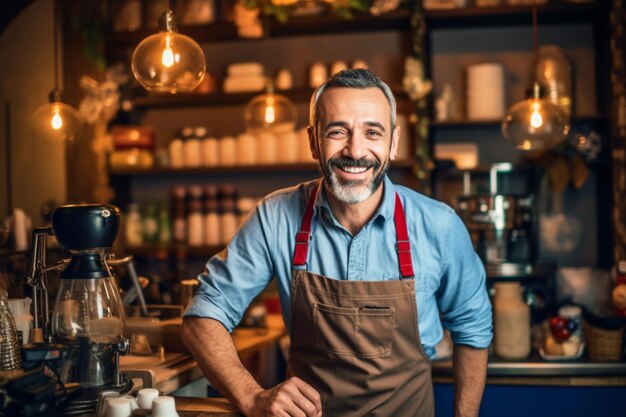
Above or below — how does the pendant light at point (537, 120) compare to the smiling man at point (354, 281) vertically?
above

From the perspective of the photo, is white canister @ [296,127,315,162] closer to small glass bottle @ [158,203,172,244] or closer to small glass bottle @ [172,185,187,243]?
small glass bottle @ [172,185,187,243]

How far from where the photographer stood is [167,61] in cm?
242

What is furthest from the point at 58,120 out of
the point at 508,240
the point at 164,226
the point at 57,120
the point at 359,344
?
the point at 508,240

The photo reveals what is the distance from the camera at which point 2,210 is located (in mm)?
4242

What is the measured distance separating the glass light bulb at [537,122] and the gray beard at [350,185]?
1.17 m

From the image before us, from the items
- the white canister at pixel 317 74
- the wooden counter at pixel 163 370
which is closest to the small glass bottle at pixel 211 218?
the white canister at pixel 317 74

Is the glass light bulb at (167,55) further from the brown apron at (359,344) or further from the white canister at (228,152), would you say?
the white canister at (228,152)

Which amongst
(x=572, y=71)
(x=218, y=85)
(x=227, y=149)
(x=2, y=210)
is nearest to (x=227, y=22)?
(x=218, y=85)

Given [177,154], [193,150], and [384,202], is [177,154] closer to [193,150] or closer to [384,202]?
[193,150]

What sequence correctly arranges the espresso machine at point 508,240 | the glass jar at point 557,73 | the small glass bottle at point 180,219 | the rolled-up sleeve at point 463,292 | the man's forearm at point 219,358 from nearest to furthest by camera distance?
the man's forearm at point 219,358 → the rolled-up sleeve at point 463,292 → the espresso machine at point 508,240 → the glass jar at point 557,73 → the small glass bottle at point 180,219

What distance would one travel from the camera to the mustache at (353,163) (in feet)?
6.52

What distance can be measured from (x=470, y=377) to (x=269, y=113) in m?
1.87

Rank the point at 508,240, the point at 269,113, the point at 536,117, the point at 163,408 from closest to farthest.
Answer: the point at 163,408
the point at 536,117
the point at 269,113
the point at 508,240

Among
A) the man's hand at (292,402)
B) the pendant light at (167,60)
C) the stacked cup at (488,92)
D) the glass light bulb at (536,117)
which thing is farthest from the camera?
the stacked cup at (488,92)
